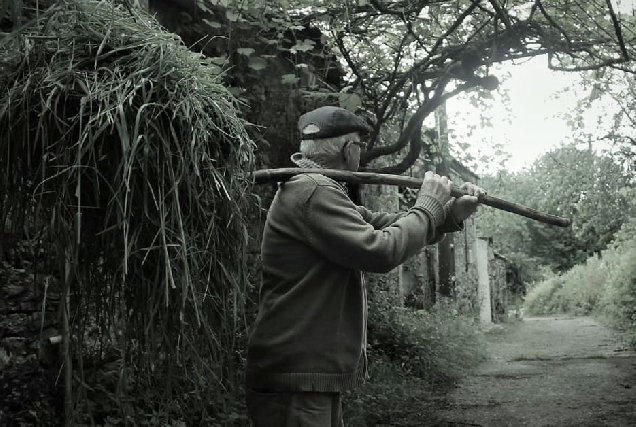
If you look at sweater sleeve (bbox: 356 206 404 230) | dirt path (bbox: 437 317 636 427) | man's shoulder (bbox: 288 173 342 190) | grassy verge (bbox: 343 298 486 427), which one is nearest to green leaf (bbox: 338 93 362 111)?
grassy verge (bbox: 343 298 486 427)

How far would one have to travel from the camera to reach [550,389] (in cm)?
822

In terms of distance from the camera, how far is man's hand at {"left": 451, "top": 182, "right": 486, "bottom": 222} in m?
2.56

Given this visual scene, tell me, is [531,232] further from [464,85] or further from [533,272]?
[464,85]

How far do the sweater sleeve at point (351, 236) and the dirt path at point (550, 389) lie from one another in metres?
4.45

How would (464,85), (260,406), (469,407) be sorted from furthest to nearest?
(464,85)
(469,407)
(260,406)

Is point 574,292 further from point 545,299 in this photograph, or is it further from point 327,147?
point 327,147

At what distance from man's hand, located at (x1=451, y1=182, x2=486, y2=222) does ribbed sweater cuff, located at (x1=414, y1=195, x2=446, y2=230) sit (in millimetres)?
161

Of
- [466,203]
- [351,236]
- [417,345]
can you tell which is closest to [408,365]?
[417,345]

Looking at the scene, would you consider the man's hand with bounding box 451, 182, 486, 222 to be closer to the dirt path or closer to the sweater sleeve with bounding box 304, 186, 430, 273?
the sweater sleeve with bounding box 304, 186, 430, 273

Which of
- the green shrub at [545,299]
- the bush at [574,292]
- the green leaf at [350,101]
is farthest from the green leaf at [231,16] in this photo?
the green shrub at [545,299]

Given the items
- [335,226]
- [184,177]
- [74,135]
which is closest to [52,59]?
[74,135]

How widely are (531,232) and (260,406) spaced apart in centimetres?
4762

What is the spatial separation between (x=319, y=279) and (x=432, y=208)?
0.46 m

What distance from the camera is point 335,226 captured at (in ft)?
7.38
